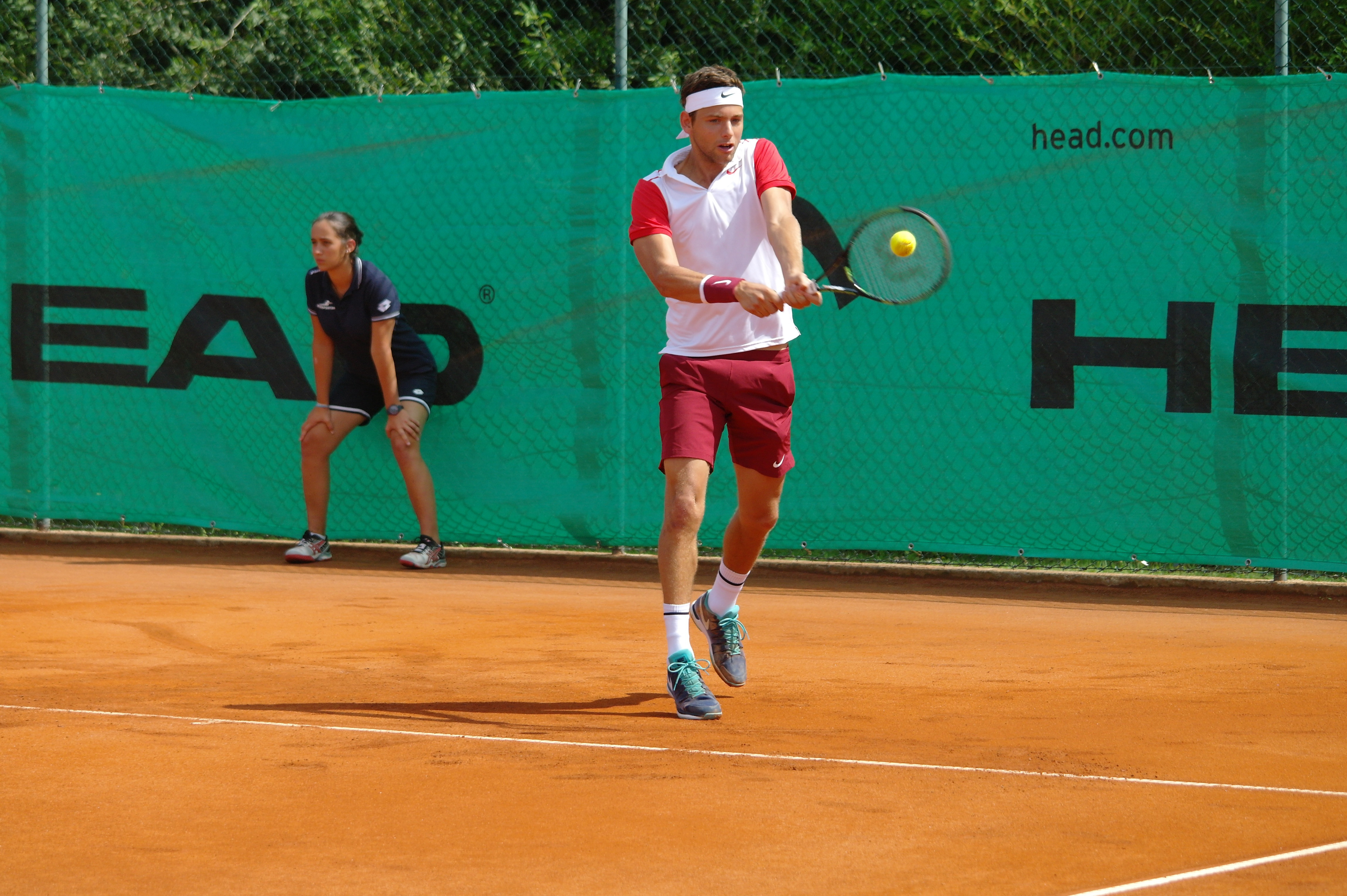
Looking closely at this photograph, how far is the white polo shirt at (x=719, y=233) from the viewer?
4.93 meters

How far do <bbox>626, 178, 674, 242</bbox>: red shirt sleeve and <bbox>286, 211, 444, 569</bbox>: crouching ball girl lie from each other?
3.31m

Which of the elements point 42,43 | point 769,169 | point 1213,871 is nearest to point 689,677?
point 769,169

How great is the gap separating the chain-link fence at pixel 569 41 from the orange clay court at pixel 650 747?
4710mm

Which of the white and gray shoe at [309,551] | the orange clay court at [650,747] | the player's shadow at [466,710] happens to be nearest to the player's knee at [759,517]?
the orange clay court at [650,747]

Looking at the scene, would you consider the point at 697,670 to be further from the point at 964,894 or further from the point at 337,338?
the point at 337,338

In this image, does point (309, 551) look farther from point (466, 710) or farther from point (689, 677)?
point (689, 677)

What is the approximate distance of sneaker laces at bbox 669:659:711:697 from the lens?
15.4ft

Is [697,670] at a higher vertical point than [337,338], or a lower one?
lower

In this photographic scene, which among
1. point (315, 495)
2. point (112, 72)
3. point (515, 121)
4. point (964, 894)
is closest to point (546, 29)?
point (112, 72)

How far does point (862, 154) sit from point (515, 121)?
1.73 m

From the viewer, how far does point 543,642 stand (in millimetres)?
6105

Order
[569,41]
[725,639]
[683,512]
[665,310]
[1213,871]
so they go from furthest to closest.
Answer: [569,41] < [665,310] < [725,639] < [683,512] < [1213,871]

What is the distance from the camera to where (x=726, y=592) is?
5.22 meters

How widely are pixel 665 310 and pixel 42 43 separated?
3715mm
